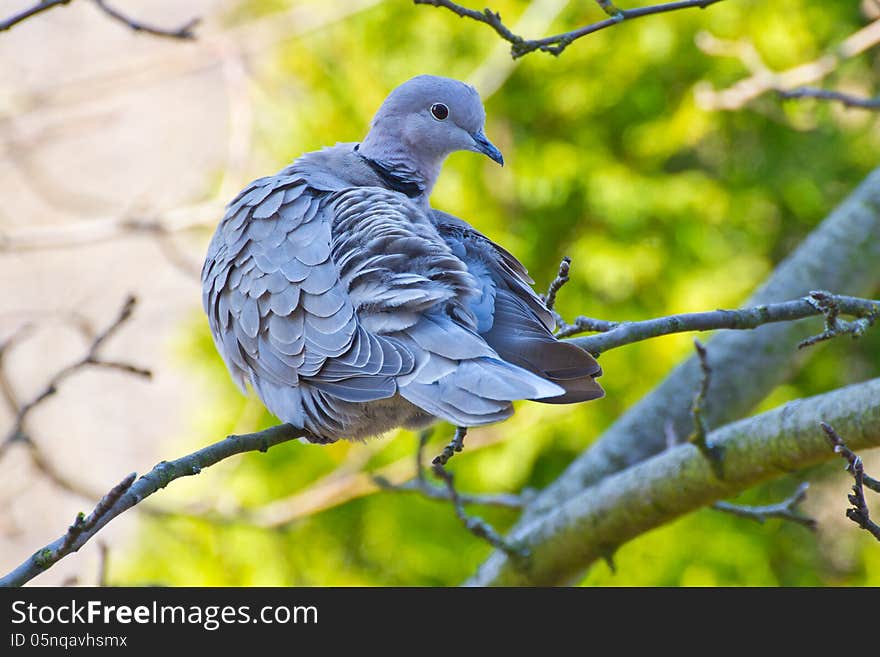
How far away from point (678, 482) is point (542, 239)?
2204 millimetres

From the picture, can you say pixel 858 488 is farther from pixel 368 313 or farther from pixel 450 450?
pixel 368 313

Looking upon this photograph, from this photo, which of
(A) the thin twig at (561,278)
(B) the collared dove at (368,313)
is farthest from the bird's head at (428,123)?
(A) the thin twig at (561,278)

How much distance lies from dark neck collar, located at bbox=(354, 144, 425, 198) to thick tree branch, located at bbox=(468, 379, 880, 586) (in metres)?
0.86

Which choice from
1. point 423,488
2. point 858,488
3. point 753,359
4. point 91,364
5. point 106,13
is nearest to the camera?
point 858,488

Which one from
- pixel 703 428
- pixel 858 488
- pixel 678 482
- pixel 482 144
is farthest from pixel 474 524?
pixel 858 488

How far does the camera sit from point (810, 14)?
4793 millimetres

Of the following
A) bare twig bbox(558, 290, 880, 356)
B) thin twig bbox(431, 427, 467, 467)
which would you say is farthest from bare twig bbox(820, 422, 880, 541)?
thin twig bbox(431, 427, 467, 467)

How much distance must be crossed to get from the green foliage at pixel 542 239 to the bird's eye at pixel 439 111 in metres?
1.82

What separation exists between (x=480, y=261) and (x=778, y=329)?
3.94 feet

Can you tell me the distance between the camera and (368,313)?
198 cm

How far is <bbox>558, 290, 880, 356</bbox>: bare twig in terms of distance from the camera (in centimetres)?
182

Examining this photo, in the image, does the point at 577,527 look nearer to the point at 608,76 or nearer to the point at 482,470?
the point at 482,470

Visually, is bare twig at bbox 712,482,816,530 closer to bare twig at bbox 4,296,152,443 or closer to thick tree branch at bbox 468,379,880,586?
thick tree branch at bbox 468,379,880,586
